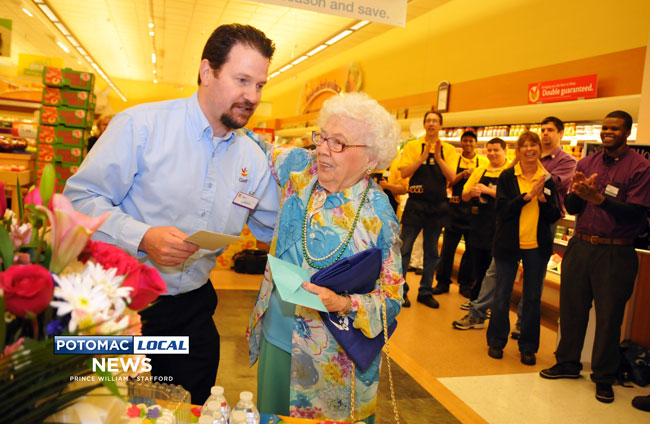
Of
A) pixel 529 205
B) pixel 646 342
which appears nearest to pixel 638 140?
pixel 529 205

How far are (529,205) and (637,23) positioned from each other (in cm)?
342

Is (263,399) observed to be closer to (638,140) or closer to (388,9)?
(388,9)

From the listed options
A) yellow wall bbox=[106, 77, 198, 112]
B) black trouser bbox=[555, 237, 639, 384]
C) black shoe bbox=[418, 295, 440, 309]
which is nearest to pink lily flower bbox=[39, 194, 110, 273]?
black trouser bbox=[555, 237, 639, 384]

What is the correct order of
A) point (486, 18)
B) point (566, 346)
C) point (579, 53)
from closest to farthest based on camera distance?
1. point (566, 346)
2. point (579, 53)
3. point (486, 18)

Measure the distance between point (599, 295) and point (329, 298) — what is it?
9.70 ft

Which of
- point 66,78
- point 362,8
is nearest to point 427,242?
point 362,8

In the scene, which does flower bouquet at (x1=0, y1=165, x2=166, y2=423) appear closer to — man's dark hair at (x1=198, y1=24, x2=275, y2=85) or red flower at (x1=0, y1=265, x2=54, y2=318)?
red flower at (x1=0, y1=265, x2=54, y2=318)

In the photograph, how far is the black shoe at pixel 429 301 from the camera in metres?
5.67

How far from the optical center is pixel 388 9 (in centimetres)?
474

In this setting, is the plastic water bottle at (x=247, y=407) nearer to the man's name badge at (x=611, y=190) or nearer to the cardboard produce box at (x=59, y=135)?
the man's name badge at (x=611, y=190)

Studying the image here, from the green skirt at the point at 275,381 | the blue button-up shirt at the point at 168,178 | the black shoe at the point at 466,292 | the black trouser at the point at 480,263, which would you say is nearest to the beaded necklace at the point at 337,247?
the blue button-up shirt at the point at 168,178

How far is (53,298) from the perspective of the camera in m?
0.75

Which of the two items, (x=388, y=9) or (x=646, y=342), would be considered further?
(x=388, y=9)

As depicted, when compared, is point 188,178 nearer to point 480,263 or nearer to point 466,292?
point 480,263
